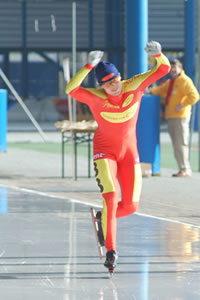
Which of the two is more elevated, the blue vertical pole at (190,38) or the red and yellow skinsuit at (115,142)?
the red and yellow skinsuit at (115,142)

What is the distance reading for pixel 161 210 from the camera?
1315cm

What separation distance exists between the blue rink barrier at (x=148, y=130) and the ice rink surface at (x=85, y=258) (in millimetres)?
4329

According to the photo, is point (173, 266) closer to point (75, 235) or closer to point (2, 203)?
point (75, 235)

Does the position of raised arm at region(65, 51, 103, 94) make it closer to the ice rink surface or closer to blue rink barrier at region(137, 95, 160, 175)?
the ice rink surface

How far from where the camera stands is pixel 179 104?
17.1 meters

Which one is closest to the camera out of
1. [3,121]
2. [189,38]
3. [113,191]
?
[113,191]

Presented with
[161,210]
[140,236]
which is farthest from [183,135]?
[140,236]

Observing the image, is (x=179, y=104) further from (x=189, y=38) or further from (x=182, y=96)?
(x=189, y=38)

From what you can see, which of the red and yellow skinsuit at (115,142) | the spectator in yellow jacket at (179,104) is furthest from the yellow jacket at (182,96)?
the red and yellow skinsuit at (115,142)

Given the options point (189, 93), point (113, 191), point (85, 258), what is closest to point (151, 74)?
point (113, 191)

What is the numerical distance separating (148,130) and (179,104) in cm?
81

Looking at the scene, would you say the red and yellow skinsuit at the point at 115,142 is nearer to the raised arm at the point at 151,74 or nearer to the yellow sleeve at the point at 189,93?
the raised arm at the point at 151,74

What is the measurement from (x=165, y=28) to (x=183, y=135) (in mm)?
24880

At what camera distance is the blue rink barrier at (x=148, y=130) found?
17.6 meters
